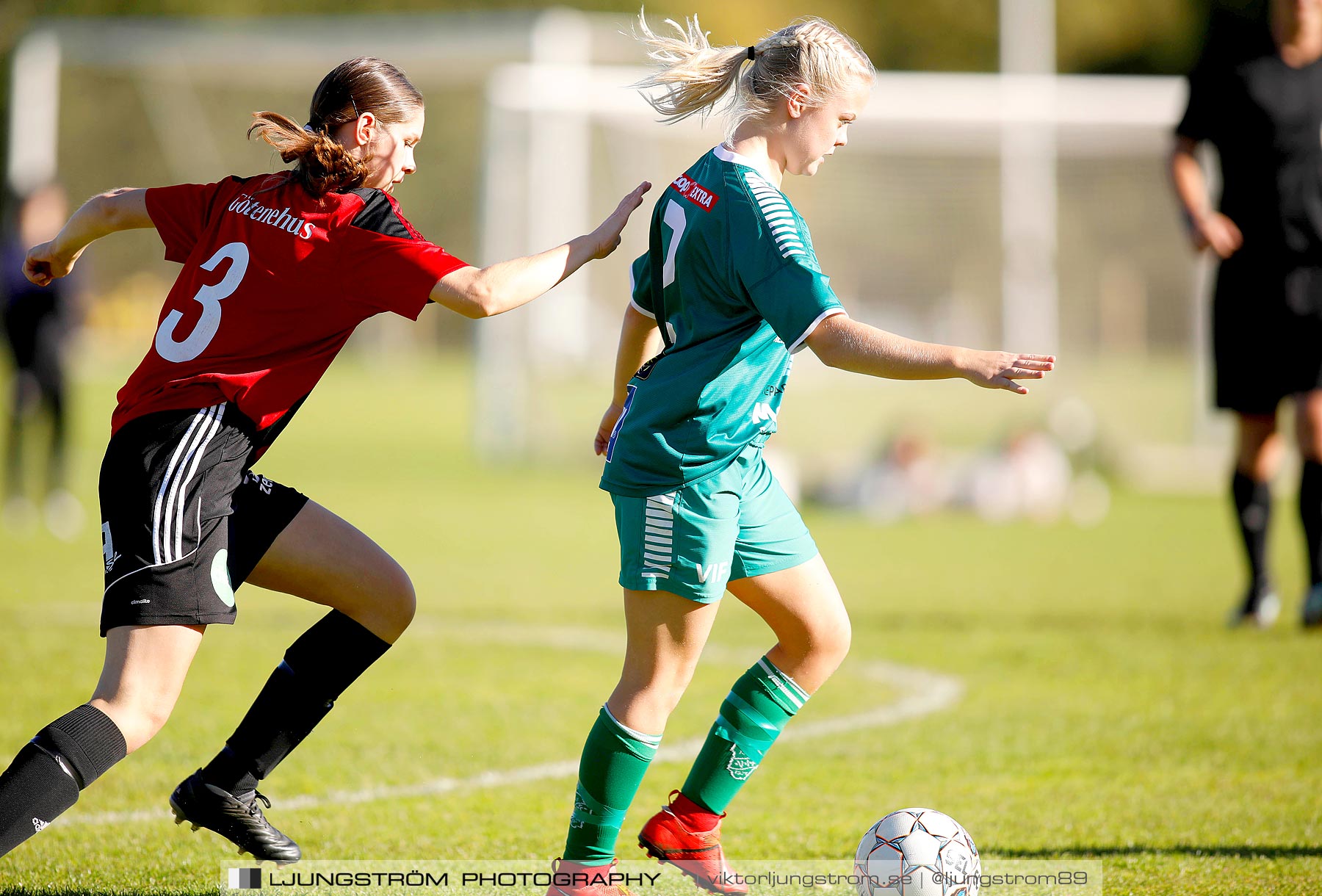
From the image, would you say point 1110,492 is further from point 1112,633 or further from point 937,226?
point 1112,633

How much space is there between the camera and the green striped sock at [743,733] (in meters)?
3.09

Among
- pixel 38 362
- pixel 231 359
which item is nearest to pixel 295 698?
pixel 231 359

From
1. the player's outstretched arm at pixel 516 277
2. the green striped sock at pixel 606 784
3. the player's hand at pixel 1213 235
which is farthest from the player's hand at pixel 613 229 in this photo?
the player's hand at pixel 1213 235

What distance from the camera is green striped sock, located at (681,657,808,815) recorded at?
3088 millimetres

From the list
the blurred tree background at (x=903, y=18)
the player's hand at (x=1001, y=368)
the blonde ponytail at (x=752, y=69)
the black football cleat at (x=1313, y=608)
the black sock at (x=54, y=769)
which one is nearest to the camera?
the player's hand at (x=1001, y=368)

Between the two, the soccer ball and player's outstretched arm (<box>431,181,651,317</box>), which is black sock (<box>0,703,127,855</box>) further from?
the soccer ball

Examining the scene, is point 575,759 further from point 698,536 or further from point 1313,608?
point 1313,608

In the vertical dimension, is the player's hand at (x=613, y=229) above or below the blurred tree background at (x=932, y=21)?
above

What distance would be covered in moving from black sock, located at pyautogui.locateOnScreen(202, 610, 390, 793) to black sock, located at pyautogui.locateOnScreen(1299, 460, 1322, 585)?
4.52 m

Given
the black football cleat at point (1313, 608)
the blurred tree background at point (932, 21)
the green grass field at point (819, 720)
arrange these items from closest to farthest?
the green grass field at point (819, 720), the black football cleat at point (1313, 608), the blurred tree background at point (932, 21)

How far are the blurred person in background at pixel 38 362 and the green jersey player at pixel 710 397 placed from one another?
827cm

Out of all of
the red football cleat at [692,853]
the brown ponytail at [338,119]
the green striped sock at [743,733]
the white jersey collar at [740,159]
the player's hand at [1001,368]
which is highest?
the brown ponytail at [338,119]

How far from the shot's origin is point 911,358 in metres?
2.55

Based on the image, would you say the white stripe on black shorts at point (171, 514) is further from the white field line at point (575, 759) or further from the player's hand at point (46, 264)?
the white field line at point (575, 759)
